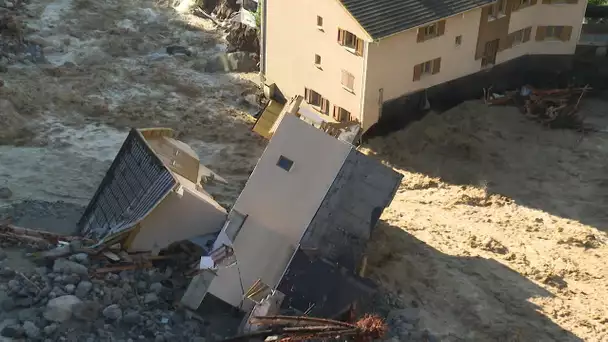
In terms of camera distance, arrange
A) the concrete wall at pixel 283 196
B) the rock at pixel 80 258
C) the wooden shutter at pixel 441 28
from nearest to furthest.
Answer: the rock at pixel 80 258, the concrete wall at pixel 283 196, the wooden shutter at pixel 441 28

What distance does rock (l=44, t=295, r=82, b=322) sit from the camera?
1662 cm

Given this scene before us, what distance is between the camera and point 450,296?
21672 millimetres

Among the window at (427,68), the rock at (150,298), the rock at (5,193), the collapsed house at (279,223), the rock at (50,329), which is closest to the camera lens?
the rock at (50,329)

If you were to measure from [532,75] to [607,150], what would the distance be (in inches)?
240

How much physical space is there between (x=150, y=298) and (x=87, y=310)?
180 centimetres

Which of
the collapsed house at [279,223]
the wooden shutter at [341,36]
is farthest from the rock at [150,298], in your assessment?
the wooden shutter at [341,36]

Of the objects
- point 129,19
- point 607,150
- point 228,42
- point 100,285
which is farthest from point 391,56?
point 129,19

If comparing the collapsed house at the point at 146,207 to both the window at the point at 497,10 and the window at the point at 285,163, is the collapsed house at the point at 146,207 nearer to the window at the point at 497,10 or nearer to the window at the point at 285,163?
the window at the point at 285,163

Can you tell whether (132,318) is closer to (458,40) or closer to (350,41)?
(350,41)

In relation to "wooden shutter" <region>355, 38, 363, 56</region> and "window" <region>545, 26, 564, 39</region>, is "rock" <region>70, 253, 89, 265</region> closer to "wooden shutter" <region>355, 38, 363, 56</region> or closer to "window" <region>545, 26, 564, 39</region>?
"wooden shutter" <region>355, 38, 363, 56</region>

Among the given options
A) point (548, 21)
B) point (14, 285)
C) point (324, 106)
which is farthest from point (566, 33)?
point (14, 285)

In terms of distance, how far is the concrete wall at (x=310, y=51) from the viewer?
96.6ft

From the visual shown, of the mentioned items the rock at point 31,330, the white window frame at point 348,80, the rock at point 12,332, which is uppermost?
the white window frame at point 348,80

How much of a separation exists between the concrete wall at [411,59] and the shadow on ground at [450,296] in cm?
725
